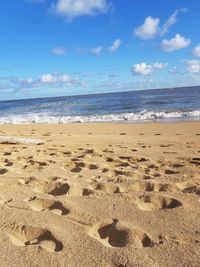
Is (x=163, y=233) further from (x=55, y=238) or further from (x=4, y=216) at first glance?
(x=4, y=216)

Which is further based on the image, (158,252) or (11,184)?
(11,184)

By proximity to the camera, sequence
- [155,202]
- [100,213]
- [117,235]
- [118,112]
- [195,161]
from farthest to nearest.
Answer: [118,112], [195,161], [155,202], [100,213], [117,235]

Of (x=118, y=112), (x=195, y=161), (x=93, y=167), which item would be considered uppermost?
(x=93, y=167)

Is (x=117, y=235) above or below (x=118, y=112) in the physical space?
above

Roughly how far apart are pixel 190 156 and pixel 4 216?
398cm

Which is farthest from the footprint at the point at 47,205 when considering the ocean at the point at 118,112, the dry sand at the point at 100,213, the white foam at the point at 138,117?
the white foam at the point at 138,117

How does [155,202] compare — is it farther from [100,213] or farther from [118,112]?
[118,112]

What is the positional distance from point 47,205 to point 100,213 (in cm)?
66

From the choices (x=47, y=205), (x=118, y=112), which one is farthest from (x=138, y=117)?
(x=47, y=205)

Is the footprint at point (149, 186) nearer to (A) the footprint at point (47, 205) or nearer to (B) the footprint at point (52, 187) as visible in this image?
(B) the footprint at point (52, 187)

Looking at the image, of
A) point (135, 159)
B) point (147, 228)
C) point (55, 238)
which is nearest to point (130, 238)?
point (147, 228)

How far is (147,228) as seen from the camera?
307 cm

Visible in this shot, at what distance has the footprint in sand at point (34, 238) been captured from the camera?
281 cm

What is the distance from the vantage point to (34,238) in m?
3.01
